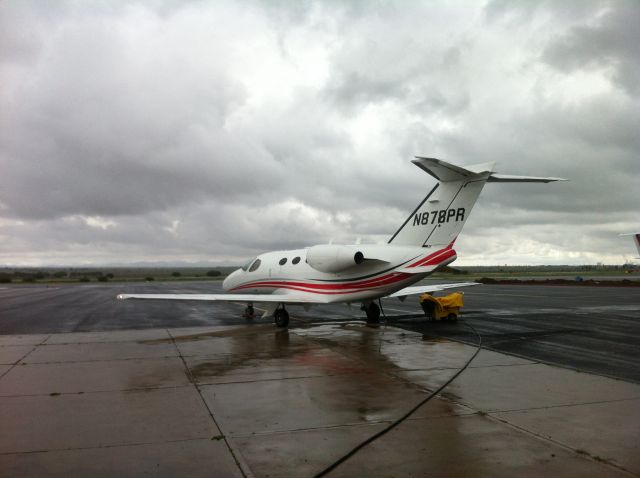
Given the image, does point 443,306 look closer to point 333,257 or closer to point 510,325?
point 510,325

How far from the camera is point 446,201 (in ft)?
51.5

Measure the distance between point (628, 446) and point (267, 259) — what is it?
645 inches

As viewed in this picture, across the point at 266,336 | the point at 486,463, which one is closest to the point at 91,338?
the point at 266,336

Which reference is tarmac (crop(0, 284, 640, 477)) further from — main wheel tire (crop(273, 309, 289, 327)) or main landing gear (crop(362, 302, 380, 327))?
main landing gear (crop(362, 302, 380, 327))

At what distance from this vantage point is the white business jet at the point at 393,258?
1529 centimetres

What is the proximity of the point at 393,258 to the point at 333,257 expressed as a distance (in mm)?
1971

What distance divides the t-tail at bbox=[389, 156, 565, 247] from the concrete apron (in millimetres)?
4635

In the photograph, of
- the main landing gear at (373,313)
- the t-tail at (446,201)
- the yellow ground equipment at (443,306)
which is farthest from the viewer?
the yellow ground equipment at (443,306)

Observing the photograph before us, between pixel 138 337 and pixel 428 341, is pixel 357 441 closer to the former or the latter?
pixel 428 341

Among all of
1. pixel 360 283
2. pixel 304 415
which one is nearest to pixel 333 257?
pixel 360 283

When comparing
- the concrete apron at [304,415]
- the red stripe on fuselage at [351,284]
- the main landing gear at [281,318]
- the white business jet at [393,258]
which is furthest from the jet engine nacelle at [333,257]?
the concrete apron at [304,415]

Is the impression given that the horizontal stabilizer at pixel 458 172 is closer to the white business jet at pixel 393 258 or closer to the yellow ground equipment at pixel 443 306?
the white business jet at pixel 393 258

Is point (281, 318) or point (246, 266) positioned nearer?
point (281, 318)

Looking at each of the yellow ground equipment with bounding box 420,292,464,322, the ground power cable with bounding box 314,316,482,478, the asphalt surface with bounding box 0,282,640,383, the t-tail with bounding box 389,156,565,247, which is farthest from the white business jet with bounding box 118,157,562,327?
the ground power cable with bounding box 314,316,482,478
